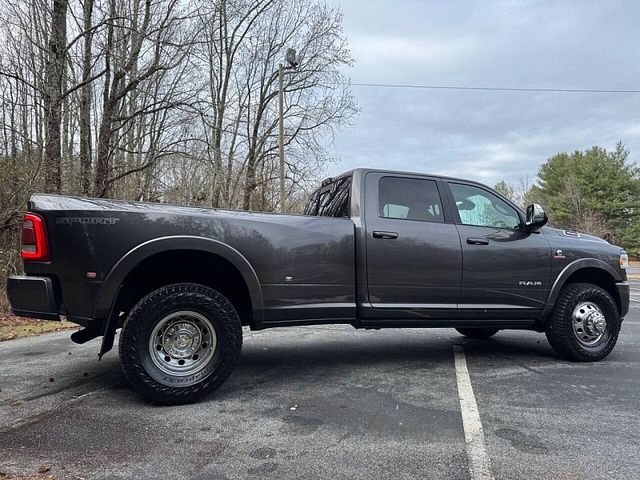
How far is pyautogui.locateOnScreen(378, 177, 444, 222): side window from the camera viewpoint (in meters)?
4.81

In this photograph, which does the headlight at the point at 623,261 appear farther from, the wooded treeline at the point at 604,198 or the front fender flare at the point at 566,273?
the wooded treeline at the point at 604,198

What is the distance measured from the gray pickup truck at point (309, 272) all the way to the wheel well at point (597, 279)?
0.05ft

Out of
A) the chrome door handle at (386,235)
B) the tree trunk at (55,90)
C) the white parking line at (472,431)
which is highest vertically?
the tree trunk at (55,90)

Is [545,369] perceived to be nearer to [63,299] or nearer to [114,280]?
[114,280]

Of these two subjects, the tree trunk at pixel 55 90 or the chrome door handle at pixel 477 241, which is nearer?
the chrome door handle at pixel 477 241

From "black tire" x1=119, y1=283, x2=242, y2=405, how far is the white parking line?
1860mm

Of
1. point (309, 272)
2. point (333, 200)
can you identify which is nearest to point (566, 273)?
point (333, 200)

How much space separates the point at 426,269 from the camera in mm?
4699

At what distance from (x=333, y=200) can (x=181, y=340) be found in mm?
2218

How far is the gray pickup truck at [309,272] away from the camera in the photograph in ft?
12.1

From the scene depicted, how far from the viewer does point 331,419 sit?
3.53 m

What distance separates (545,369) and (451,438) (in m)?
2.33

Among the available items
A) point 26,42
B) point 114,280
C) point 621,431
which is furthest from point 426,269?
point 26,42

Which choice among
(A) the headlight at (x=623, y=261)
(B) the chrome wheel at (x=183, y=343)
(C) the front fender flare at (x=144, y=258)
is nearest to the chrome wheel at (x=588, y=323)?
(A) the headlight at (x=623, y=261)
